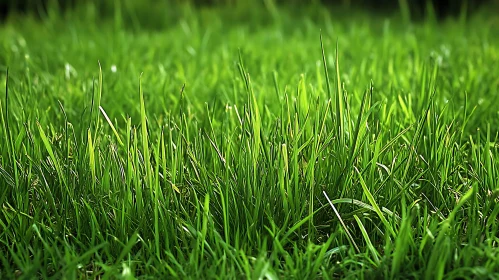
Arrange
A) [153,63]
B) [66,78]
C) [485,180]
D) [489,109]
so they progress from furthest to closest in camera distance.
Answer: [153,63] → [66,78] → [489,109] → [485,180]

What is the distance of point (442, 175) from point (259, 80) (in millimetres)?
1114

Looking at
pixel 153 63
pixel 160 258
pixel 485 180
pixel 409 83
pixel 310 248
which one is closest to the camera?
pixel 310 248

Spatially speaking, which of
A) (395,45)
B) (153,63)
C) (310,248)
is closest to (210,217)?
(310,248)

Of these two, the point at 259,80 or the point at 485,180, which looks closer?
the point at 485,180

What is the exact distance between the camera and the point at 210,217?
50.5 inches

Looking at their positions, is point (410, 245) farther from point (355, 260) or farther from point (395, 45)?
point (395, 45)

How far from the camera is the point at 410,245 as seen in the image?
4.03ft

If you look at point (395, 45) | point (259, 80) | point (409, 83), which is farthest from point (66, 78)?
point (395, 45)

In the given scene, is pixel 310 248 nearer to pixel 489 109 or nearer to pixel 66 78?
pixel 489 109

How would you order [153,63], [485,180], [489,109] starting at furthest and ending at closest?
[153,63] < [489,109] < [485,180]

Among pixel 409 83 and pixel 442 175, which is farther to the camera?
pixel 409 83

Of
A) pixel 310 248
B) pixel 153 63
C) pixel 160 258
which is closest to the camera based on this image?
pixel 310 248

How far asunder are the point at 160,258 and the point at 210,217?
14 cm

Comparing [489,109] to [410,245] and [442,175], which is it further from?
[410,245]
